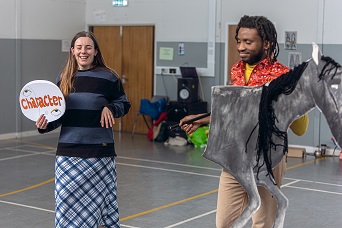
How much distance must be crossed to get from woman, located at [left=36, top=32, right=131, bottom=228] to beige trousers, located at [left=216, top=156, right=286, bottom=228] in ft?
3.36

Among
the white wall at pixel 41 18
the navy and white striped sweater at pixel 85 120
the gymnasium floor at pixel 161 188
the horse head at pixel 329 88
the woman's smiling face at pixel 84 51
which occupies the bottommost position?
the gymnasium floor at pixel 161 188

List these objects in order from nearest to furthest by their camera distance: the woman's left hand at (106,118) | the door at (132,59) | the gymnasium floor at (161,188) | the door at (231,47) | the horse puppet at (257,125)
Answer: the horse puppet at (257,125) < the woman's left hand at (106,118) < the gymnasium floor at (161,188) < the door at (231,47) < the door at (132,59)

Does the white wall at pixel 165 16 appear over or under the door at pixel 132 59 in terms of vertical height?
over

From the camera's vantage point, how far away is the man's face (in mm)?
3658

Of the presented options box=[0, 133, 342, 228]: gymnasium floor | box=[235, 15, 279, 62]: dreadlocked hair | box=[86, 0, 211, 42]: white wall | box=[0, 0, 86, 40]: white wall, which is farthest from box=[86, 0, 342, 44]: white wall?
box=[235, 15, 279, 62]: dreadlocked hair

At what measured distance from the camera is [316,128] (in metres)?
12.4

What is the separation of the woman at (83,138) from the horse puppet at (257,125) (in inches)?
45.8

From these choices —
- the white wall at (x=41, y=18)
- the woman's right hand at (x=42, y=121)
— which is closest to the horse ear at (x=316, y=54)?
the woman's right hand at (x=42, y=121)

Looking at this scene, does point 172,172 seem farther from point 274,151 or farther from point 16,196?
point 274,151

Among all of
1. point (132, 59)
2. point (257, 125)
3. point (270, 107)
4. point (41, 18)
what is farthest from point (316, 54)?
point (132, 59)

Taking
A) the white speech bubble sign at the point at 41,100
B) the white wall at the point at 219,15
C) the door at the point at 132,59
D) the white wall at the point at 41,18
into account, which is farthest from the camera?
the door at the point at 132,59

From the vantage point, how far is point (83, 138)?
4477mm

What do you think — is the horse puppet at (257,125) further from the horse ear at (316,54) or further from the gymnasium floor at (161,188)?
the gymnasium floor at (161,188)

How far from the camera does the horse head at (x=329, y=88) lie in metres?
3.18
